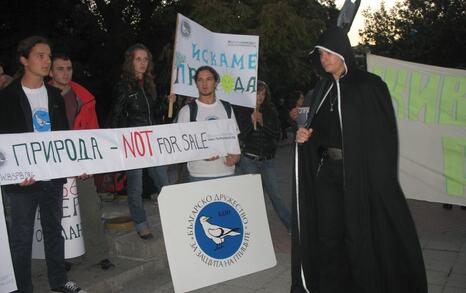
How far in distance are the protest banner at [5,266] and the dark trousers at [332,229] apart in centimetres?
237

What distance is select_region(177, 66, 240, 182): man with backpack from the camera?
15.6 feet

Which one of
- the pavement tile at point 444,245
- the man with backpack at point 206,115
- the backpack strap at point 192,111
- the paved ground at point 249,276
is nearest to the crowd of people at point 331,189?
the paved ground at point 249,276

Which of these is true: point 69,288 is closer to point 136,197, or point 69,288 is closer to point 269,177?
point 136,197

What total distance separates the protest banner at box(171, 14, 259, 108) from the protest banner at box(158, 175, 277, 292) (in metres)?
1.28

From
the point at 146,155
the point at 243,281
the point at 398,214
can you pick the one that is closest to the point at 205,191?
the point at 146,155

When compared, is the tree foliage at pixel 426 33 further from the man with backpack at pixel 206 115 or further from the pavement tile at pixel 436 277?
the man with backpack at pixel 206 115

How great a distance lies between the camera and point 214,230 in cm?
459

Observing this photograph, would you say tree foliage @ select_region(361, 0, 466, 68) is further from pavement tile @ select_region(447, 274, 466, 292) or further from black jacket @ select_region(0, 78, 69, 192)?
black jacket @ select_region(0, 78, 69, 192)

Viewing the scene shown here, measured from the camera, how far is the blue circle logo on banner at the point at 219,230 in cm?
451

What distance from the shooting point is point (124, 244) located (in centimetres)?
526

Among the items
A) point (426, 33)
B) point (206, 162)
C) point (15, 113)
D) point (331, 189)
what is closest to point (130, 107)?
point (206, 162)

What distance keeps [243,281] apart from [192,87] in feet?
7.15

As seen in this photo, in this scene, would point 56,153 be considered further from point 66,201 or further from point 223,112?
point 223,112

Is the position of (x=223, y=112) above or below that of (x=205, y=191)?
above
